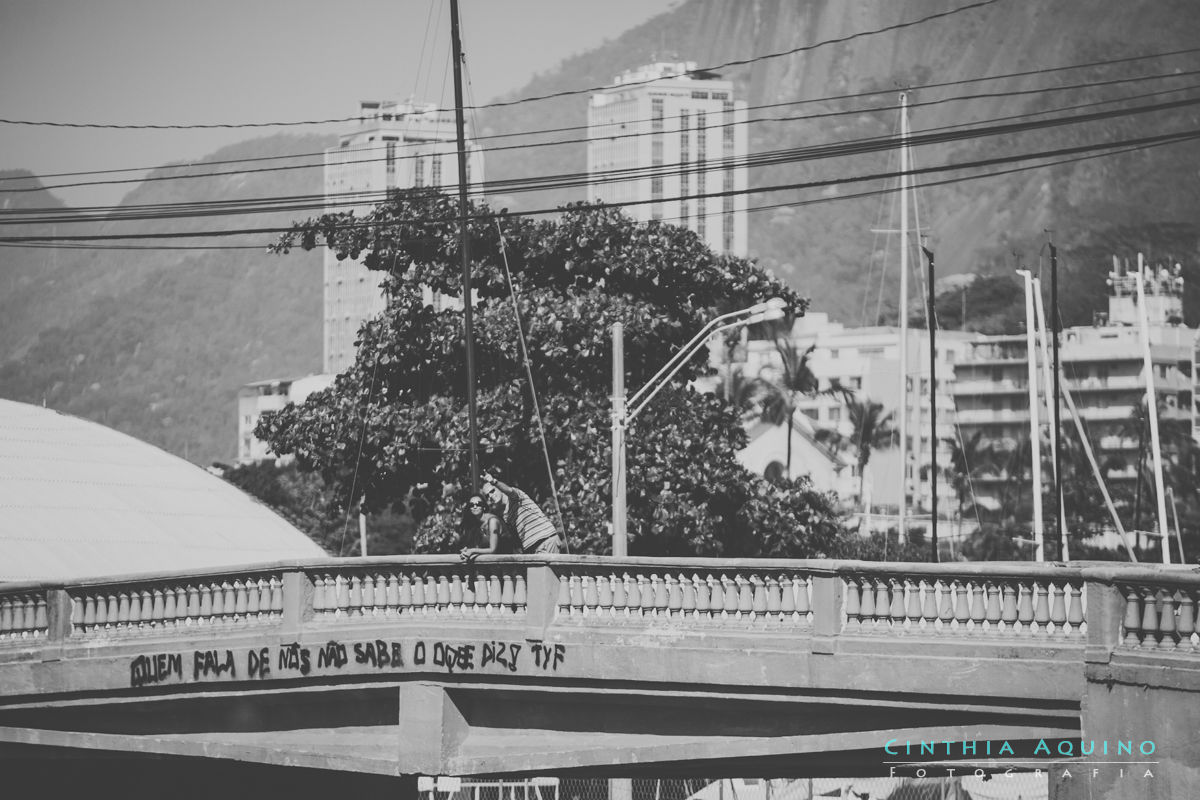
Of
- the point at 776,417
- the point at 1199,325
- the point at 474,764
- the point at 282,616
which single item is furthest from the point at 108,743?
the point at 1199,325

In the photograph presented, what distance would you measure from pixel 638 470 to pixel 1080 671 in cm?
1916

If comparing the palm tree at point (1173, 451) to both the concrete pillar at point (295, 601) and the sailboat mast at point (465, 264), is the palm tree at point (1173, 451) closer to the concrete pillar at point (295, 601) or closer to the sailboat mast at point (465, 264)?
the sailboat mast at point (465, 264)

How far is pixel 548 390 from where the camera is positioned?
3644cm

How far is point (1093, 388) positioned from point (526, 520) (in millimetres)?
131742

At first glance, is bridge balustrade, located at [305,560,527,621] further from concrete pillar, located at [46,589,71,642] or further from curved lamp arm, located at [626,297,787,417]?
curved lamp arm, located at [626,297,787,417]

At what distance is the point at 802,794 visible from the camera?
114ft

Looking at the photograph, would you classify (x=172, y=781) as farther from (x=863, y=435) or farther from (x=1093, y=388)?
(x=1093, y=388)

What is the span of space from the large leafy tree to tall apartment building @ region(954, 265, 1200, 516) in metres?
101

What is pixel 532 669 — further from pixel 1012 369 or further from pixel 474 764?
pixel 1012 369

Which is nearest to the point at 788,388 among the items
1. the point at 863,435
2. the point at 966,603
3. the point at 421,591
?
the point at 863,435

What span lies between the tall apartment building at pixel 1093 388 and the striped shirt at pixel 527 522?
117m

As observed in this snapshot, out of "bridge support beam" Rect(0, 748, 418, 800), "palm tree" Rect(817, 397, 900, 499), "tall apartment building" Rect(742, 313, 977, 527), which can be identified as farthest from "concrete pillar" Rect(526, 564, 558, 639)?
"tall apartment building" Rect(742, 313, 977, 527)

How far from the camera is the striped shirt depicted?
21484 mm

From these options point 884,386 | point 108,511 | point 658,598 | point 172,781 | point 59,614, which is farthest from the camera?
point 884,386
